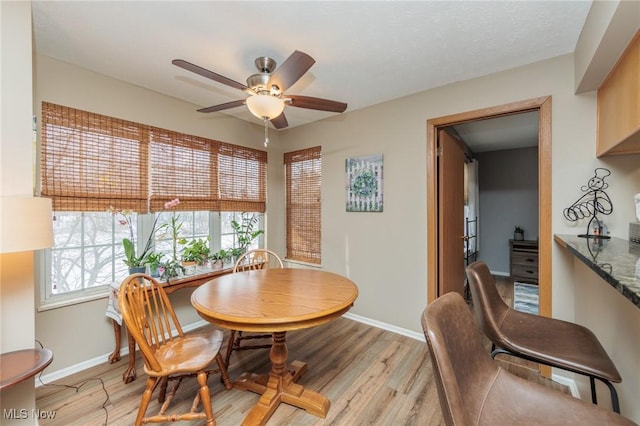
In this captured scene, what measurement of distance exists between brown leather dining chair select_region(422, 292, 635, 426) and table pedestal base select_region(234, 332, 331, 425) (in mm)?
1082

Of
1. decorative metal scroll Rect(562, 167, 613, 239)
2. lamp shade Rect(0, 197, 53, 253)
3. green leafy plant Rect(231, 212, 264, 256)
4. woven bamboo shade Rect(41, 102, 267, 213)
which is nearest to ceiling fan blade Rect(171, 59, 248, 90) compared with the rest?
lamp shade Rect(0, 197, 53, 253)

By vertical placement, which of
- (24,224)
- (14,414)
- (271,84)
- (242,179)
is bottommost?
(14,414)

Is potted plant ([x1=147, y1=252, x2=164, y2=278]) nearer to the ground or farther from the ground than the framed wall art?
nearer to the ground

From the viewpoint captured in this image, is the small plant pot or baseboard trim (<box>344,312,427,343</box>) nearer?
the small plant pot

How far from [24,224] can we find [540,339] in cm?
249

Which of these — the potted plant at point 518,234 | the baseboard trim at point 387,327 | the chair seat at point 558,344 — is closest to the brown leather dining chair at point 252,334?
the baseboard trim at point 387,327

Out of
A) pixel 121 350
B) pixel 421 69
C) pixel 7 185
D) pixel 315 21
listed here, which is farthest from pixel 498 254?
pixel 7 185

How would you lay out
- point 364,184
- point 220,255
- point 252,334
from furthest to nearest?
point 364,184
point 220,255
point 252,334

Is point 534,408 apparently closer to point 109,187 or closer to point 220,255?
point 220,255

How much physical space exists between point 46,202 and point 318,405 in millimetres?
1875

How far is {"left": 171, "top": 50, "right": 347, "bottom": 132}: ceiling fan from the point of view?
1.53m

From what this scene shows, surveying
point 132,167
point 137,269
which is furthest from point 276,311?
point 132,167

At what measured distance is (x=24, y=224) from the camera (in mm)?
1206

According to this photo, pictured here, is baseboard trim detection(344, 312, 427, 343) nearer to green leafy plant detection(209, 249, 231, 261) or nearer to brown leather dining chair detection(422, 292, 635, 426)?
→ green leafy plant detection(209, 249, 231, 261)
